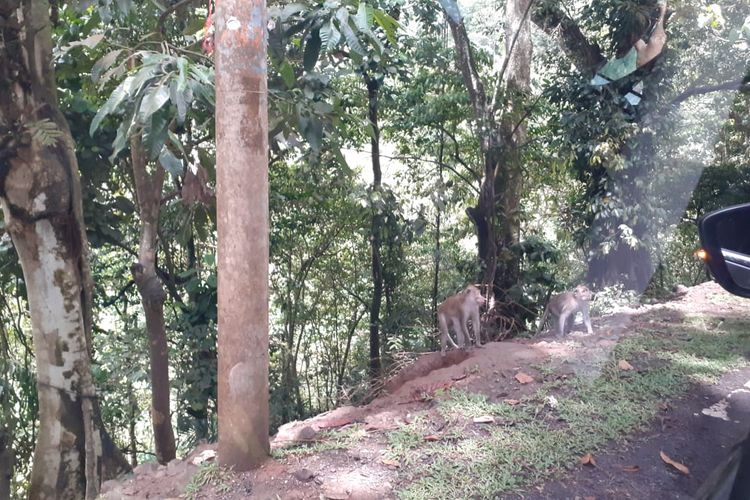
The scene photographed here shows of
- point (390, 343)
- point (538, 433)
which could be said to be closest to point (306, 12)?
point (538, 433)

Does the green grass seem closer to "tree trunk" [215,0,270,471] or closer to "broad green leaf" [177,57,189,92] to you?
"tree trunk" [215,0,270,471]

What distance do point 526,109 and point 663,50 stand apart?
2196 mm

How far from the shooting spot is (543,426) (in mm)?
4711

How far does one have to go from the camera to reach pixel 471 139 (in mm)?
11383

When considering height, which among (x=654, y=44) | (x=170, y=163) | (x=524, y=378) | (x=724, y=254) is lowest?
(x=524, y=378)

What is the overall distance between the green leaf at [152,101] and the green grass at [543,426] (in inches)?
93.3

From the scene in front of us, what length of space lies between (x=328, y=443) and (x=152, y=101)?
2.34m

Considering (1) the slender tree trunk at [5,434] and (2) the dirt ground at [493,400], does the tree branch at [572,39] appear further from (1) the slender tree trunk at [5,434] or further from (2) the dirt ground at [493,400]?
(1) the slender tree trunk at [5,434]

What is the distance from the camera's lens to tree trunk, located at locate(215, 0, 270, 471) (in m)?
3.82

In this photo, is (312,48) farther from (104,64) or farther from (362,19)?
(104,64)

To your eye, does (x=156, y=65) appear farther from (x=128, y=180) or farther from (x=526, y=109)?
(x=526, y=109)

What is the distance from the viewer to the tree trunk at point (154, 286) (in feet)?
20.1

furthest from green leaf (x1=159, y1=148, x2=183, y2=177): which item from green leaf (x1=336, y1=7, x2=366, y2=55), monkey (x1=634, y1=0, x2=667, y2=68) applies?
monkey (x1=634, y1=0, x2=667, y2=68)

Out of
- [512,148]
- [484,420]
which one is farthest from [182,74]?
[512,148]
